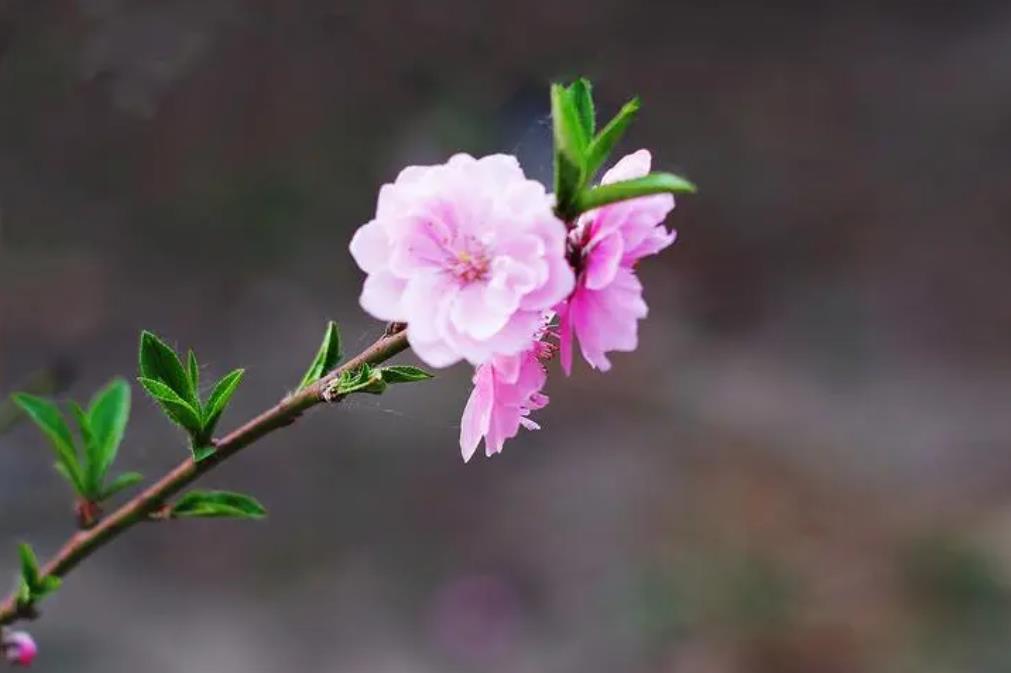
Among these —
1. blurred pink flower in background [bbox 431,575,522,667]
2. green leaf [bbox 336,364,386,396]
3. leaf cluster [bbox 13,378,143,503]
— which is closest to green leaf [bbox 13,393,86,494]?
leaf cluster [bbox 13,378,143,503]

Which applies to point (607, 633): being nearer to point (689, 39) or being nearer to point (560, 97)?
point (689, 39)

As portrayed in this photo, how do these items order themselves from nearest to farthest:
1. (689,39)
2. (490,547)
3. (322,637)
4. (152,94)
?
(152,94) < (322,637) < (490,547) < (689,39)

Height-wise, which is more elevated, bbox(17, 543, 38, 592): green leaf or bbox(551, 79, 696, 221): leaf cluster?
bbox(551, 79, 696, 221): leaf cluster

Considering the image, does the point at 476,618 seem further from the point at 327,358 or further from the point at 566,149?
the point at 566,149

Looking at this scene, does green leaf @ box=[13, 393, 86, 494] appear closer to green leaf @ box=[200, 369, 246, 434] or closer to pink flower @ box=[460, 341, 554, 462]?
green leaf @ box=[200, 369, 246, 434]

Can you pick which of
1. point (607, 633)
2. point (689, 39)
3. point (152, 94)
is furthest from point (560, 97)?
point (689, 39)

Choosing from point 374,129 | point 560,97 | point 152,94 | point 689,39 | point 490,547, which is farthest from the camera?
point 689,39
